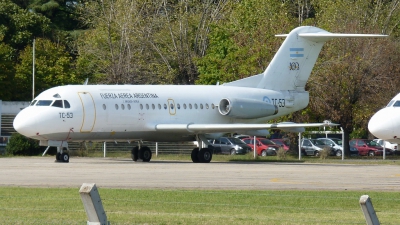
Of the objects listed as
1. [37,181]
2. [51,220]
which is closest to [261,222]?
[51,220]

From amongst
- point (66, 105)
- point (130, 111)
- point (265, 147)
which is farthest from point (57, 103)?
point (265, 147)

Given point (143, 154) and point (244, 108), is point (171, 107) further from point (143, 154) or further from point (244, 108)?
point (244, 108)

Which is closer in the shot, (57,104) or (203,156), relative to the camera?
(57,104)

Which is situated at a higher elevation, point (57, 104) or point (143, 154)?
point (57, 104)

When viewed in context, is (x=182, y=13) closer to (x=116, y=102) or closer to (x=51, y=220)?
(x=116, y=102)

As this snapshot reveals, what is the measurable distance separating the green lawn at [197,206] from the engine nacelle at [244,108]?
690 inches

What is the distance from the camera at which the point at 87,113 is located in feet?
101

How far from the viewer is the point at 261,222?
12.5 metres

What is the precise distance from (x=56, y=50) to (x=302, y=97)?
26.6 metres

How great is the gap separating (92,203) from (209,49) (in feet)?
151

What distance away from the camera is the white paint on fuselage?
30.3m

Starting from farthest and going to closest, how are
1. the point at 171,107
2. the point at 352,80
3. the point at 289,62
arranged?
1. the point at 352,80
2. the point at 289,62
3. the point at 171,107

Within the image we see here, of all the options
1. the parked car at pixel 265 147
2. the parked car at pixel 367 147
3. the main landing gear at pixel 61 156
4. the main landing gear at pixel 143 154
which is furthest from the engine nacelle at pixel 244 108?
the parked car at pixel 367 147

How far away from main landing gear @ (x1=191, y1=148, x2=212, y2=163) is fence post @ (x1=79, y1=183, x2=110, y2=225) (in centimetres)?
2456
